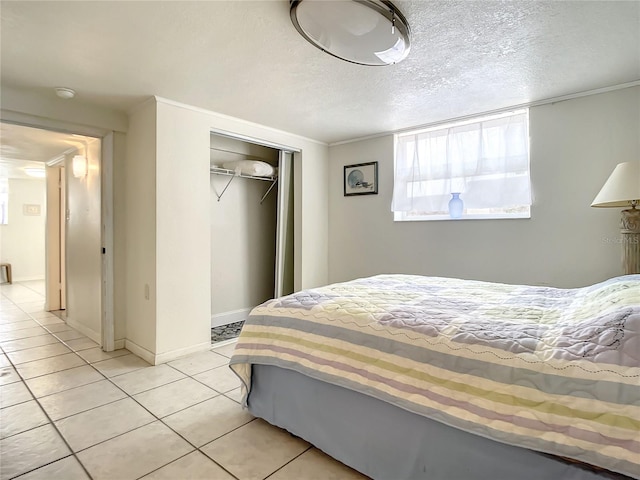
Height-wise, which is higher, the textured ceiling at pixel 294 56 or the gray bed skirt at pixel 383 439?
the textured ceiling at pixel 294 56

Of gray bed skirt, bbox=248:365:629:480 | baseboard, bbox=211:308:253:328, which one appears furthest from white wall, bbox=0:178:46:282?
gray bed skirt, bbox=248:365:629:480

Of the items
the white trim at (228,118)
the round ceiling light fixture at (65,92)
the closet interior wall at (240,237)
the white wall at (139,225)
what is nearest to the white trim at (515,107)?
the white trim at (228,118)

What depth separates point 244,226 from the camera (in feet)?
14.7

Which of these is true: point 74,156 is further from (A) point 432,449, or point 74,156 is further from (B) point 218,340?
(A) point 432,449

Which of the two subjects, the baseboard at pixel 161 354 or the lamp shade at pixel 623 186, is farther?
the baseboard at pixel 161 354

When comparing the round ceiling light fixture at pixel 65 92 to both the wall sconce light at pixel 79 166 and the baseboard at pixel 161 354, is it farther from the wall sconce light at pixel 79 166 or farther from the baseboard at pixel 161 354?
the baseboard at pixel 161 354

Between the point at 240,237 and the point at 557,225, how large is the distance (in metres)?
3.45

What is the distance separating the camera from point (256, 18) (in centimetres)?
180

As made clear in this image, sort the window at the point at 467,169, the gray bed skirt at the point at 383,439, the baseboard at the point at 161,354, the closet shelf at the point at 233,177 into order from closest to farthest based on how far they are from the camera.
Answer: the gray bed skirt at the point at 383,439, the baseboard at the point at 161,354, the window at the point at 467,169, the closet shelf at the point at 233,177

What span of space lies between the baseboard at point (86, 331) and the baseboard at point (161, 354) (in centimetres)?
38

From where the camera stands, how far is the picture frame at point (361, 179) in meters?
4.11

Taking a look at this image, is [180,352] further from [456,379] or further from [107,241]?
[456,379]

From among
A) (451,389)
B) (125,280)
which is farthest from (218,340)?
(451,389)

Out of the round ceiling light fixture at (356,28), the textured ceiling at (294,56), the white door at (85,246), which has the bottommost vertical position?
the white door at (85,246)
